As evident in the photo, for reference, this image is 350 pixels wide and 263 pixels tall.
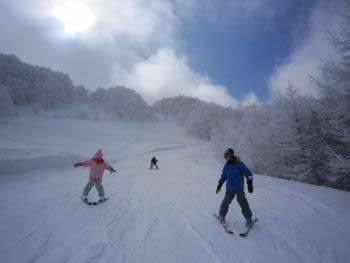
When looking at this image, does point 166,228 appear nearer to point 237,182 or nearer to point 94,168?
point 237,182

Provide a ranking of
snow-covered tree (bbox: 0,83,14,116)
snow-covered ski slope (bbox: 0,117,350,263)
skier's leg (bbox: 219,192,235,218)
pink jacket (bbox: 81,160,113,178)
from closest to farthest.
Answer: snow-covered ski slope (bbox: 0,117,350,263) → skier's leg (bbox: 219,192,235,218) → pink jacket (bbox: 81,160,113,178) → snow-covered tree (bbox: 0,83,14,116)

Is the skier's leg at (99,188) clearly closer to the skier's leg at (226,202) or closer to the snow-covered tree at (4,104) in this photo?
the skier's leg at (226,202)

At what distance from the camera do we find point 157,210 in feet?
19.1

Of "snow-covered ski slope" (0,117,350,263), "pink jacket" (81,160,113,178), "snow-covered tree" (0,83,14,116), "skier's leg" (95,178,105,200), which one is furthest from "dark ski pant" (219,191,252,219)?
"snow-covered tree" (0,83,14,116)

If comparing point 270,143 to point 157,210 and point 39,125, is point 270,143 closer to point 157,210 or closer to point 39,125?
point 157,210

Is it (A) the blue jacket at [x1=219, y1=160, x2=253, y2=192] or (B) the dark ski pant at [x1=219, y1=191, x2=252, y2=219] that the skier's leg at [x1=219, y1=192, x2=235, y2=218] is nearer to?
(B) the dark ski pant at [x1=219, y1=191, x2=252, y2=219]

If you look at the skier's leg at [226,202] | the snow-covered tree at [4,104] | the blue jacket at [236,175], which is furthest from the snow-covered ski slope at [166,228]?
the snow-covered tree at [4,104]

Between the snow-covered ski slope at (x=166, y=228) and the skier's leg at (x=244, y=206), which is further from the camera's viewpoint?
the skier's leg at (x=244, y=206)

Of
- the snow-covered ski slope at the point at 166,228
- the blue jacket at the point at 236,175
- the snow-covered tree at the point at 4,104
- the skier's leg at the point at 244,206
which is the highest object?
the snow-covered tree at the point at 4,104

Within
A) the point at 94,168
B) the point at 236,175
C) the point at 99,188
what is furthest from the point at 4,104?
the point at 236,175

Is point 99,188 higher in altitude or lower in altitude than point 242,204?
lower

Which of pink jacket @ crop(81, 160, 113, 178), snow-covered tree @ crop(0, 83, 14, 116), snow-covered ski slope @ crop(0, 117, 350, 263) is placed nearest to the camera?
snow-covered ski slope @ crop(0, 117, 350, 263)

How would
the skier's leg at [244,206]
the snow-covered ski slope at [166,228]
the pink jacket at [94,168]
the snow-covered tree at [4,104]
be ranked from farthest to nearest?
the snow-covered tree at [4,104]
the pink jacket at [94,168]
the skier's leg at [244,206]
the snow-covered ski slope at [166,228]

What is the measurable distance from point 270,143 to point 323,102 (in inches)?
295
